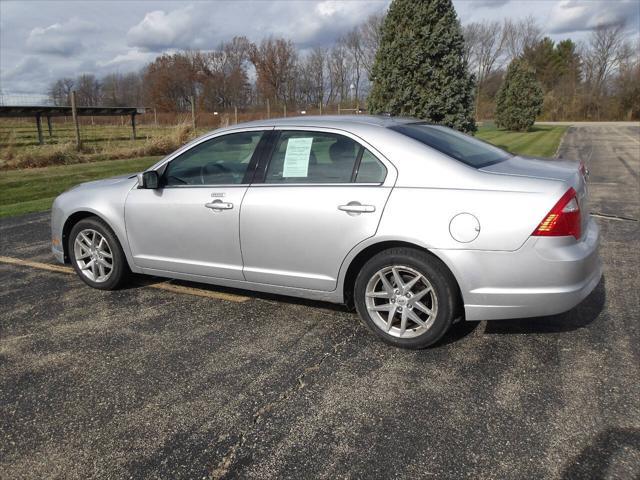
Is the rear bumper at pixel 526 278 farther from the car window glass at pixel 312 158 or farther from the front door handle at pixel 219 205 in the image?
the front door handle at pixel 219 205

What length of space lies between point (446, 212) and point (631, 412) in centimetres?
148

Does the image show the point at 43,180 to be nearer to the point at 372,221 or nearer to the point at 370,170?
the point at 370,170

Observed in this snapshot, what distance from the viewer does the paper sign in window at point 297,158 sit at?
12.6ft

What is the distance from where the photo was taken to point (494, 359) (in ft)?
11.0

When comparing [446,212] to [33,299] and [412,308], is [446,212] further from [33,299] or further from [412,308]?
[33,299]

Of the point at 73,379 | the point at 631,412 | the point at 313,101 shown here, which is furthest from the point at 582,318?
the point at 313,101

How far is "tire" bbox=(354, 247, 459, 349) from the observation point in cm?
331

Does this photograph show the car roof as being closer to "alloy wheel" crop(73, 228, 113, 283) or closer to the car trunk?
the car trunk

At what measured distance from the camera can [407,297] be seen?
3.44 m

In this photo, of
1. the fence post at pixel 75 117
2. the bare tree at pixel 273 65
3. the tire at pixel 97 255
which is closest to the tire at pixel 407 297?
the tire at pixel 97 255

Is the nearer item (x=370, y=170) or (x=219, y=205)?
(x=370, y=170)

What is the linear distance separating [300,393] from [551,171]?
2.21 m

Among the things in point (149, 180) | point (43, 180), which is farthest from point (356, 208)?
point (43, 180)

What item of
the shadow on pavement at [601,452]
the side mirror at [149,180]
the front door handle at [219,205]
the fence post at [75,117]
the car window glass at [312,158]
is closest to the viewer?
the shadow on pavement at [601,452]
